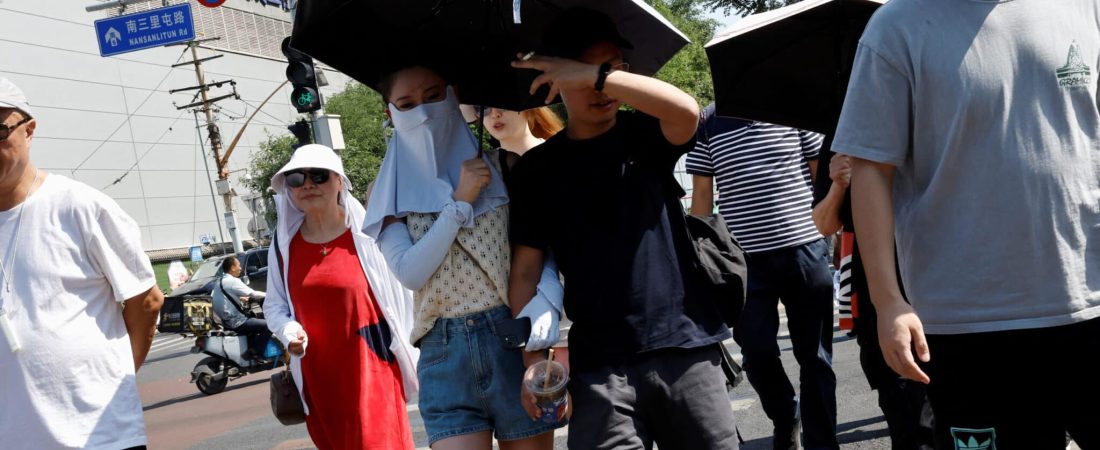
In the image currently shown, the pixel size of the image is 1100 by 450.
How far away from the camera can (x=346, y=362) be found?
4.30 m

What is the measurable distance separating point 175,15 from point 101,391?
18089 mm

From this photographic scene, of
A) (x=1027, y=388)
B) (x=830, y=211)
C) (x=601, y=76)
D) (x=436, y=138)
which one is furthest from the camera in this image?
(x=830, y=211)

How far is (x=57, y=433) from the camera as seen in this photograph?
3.31 meters

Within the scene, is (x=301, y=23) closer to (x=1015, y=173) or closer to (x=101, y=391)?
(x=101, y=391)

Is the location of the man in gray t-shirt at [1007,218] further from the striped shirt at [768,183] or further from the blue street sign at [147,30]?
the blue street sign at [147,30]

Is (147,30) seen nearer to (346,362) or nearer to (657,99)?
(346,362)

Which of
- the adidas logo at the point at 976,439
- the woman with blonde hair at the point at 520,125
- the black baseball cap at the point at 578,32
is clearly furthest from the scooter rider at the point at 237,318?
the adidas logo at the point at 976,439

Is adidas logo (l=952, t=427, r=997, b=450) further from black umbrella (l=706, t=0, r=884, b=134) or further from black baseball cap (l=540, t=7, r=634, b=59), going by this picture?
black umbrella (l=706, t=0, r=884, b=134)

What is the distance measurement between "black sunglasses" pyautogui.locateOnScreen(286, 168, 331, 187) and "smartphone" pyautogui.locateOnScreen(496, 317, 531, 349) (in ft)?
5.20

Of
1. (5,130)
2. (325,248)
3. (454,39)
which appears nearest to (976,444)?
(454,39)

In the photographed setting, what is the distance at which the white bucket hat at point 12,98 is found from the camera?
3367 millimetres

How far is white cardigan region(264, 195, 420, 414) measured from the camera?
4.40 meters

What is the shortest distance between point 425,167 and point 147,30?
18.7m

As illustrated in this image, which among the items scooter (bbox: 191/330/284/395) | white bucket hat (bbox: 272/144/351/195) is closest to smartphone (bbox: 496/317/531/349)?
white bucket hat (bbox: 272/144/351/195)
